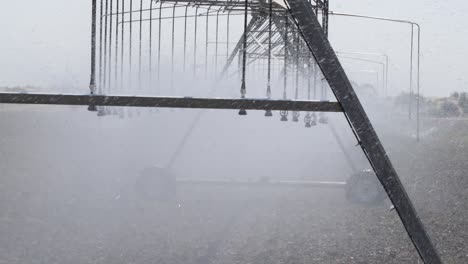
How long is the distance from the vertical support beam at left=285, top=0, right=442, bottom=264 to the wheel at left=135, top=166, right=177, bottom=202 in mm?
6770

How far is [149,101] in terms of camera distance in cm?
321

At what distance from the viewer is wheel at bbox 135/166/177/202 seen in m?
9.88

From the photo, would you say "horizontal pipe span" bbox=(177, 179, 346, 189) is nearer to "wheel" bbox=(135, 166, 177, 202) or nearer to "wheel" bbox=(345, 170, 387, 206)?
"wheel" bbox=(135, 166, 177, 202)

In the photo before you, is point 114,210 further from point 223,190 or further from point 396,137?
point 396,137

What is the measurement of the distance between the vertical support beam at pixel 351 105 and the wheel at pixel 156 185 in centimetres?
677

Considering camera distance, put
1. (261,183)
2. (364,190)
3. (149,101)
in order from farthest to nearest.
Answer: (261,183) < (364,190) < (149,101)

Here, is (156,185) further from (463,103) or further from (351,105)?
(463,103)

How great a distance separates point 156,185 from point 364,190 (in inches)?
122

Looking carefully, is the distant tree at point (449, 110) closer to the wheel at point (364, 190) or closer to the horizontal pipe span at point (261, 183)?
the horizontal pipe span at point (261, 183)

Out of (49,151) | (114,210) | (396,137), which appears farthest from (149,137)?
(114,210)

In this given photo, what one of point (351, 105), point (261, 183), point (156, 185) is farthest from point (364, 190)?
point (351, 105)

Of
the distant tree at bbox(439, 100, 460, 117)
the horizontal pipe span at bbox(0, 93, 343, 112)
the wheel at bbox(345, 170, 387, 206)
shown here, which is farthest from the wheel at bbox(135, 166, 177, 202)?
the distant tree at bbox(439, 100, 460, 117)

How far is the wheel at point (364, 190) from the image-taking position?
31.9ft

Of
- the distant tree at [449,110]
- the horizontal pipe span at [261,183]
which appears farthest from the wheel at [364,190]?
the distant tree at [449,110]
